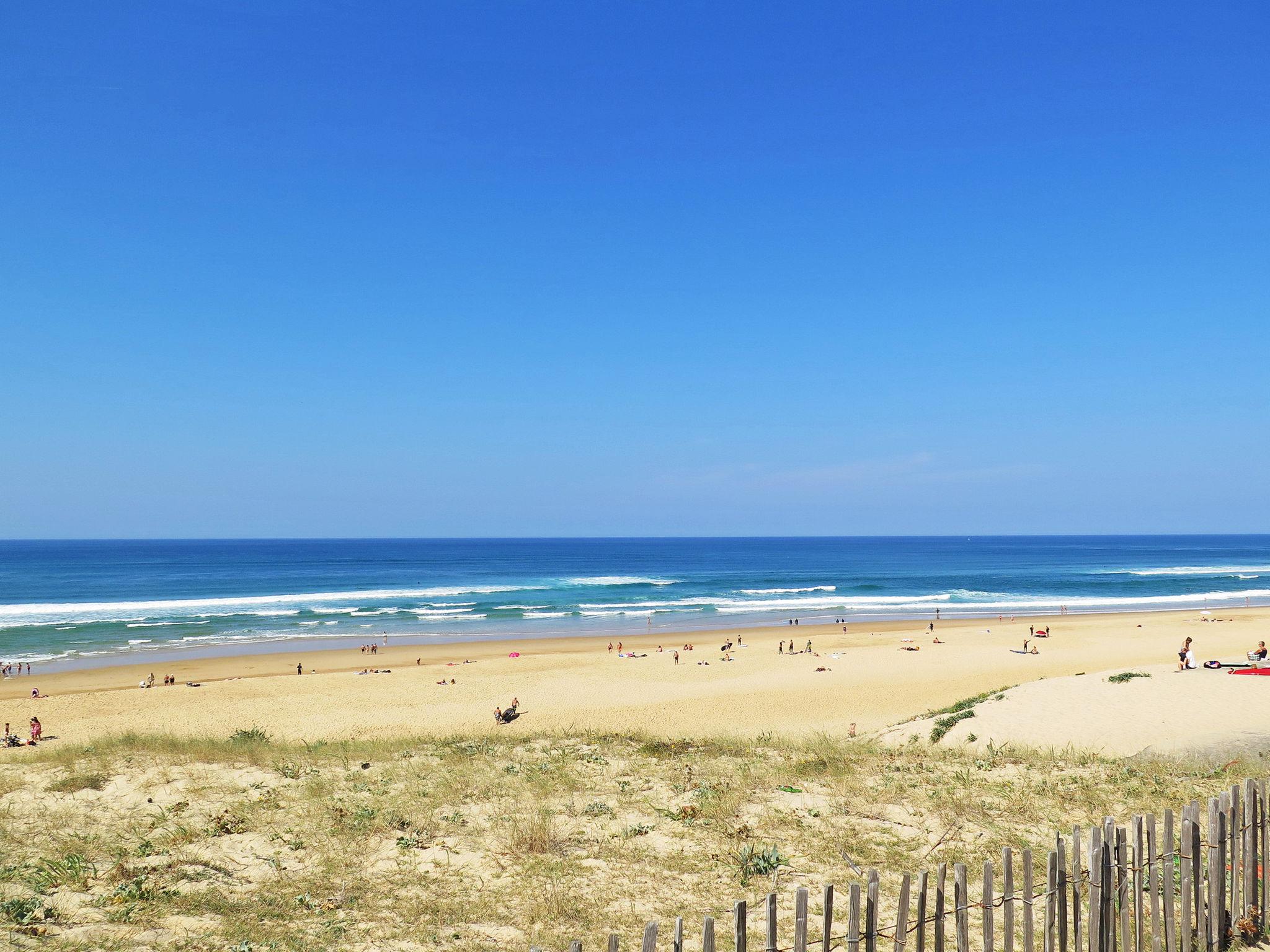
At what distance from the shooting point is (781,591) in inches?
3081

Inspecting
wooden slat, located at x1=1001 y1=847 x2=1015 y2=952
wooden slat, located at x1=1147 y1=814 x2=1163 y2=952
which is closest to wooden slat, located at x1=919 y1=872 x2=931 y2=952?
wooden slat, located at x1=1001 y1=847 x2=1015 y2=952

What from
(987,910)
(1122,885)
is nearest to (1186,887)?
(1122,885)

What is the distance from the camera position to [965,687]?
93.1 feet

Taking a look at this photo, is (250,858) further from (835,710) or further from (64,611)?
(64,611)

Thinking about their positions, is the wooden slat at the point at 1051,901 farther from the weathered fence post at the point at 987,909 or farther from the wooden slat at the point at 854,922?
the wooden slat at the point at 854,922

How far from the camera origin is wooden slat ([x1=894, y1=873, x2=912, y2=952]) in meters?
4.75

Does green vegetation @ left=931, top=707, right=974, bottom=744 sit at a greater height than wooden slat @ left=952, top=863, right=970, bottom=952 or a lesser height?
lesser

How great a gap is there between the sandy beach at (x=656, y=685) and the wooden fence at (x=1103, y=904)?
29.9ft

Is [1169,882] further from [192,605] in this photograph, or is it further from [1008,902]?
[192,605]

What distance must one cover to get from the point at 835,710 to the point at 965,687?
684cm

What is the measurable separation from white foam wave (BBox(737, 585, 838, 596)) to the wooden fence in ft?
229

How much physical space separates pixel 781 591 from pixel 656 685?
49099 millimetres

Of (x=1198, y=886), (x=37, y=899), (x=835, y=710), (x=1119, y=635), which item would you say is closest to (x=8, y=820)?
(x=37, y=899)

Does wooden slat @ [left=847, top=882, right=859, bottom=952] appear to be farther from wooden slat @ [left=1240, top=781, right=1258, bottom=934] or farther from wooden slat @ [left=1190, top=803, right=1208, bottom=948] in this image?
wooden slat @ [left=1240, top=781, right=1258, bottom=934]
